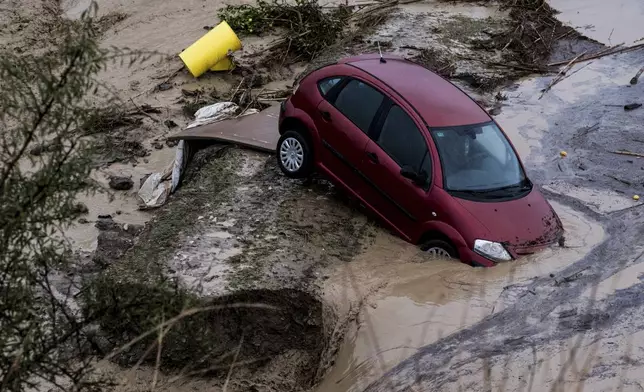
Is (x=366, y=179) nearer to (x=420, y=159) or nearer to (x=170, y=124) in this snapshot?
(x=420, y=159)

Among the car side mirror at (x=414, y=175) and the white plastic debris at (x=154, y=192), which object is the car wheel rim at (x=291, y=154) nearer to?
the car side mirror at (x=414, y=175)

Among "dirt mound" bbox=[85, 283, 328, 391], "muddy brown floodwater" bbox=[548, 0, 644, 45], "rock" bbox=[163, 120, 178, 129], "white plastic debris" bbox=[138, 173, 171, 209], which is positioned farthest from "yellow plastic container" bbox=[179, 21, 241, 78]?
"dirt mound" bbox=[85, 283, 328, 391]

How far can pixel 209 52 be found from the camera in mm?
12883

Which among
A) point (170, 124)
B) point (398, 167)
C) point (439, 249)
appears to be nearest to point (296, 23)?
point (170, 124)

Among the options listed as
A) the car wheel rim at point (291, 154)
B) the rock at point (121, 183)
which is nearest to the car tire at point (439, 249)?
the car wheel rim at point (291, 154)

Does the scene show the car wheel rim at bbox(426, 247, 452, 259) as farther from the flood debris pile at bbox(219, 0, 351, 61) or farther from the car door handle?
the flood debris pile at bbox(219, 0, 351, 61)

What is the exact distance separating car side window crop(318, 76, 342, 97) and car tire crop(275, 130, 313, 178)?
1.83ft

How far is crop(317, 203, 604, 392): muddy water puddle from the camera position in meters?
5.80

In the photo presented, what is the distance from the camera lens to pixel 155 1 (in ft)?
55.2

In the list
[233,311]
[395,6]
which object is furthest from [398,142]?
[395,6]

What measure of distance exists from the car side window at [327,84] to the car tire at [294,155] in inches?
22.0

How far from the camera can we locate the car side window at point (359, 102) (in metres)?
7.88

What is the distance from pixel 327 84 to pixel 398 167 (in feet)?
4.76

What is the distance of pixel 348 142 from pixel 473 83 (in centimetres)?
516
